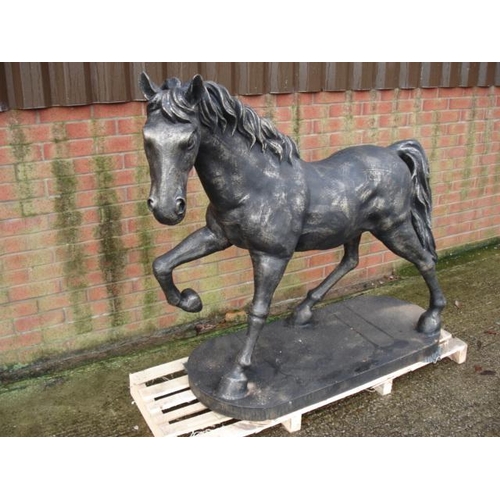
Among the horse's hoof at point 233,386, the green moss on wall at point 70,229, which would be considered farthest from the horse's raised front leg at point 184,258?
the green moss on wall at point 70,229

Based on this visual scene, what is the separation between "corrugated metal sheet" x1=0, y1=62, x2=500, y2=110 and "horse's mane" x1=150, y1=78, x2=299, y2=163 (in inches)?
47.0

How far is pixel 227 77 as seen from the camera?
375cm

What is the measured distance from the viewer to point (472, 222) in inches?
220

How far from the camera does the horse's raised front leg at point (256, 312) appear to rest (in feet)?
9.26

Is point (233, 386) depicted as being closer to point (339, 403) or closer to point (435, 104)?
point (339, 403)

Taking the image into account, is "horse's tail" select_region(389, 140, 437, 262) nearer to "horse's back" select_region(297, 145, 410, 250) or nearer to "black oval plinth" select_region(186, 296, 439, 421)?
"horse's back" select_region(297, 145, 410, 250)

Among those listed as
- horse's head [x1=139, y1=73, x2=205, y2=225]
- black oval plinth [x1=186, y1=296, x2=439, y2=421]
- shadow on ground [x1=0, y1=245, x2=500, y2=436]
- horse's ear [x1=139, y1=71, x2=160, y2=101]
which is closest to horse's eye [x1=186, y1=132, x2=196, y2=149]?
horse's head [x1=139, y1=73, x2=205, y2=225]

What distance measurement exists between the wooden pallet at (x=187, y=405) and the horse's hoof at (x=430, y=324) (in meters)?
0.13

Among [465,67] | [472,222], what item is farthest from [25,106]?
[472,222]

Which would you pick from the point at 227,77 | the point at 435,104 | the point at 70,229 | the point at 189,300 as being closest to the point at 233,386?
the point at 189,300

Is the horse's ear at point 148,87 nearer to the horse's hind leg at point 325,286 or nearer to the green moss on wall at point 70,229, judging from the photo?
the green moss on wall at point 70,229

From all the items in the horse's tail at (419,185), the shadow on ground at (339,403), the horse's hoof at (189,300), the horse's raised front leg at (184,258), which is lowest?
the shadow on ground at (339,403)

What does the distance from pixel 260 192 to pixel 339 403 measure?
143 centimetres

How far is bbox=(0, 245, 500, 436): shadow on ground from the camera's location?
3074mm
